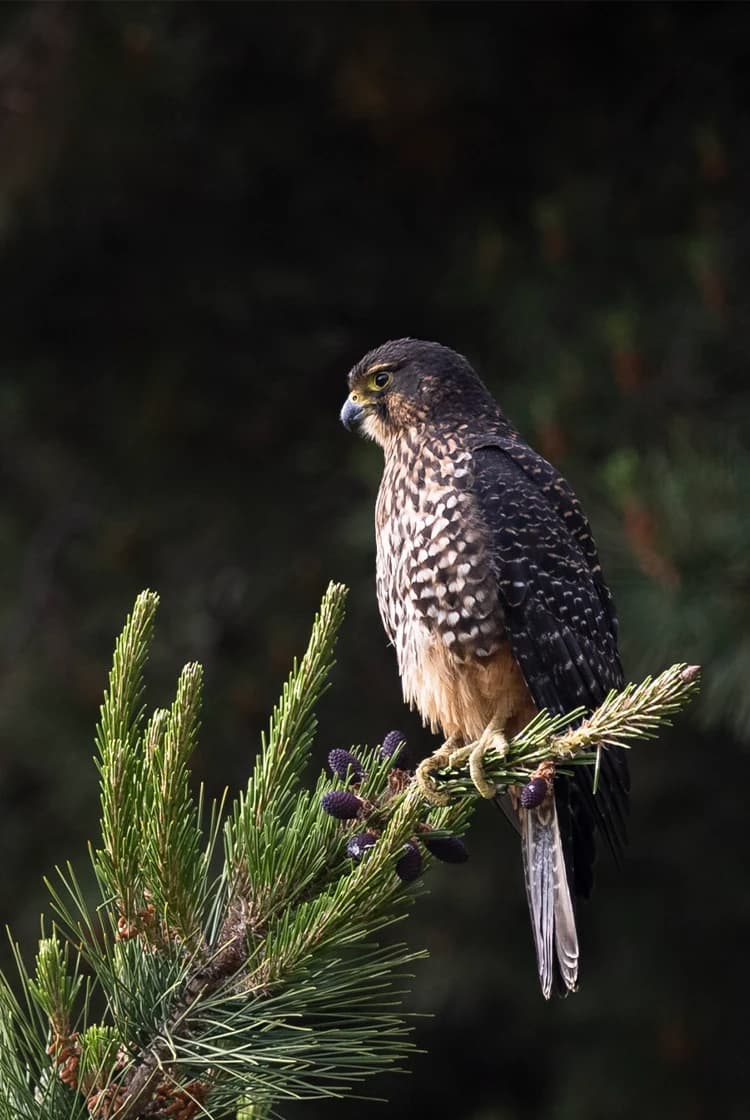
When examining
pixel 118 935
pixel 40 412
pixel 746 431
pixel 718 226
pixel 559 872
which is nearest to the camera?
pixel 118 935

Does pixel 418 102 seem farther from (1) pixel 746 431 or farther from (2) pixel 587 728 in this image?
(2) pixel 587 728

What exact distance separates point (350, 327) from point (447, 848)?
403 cm

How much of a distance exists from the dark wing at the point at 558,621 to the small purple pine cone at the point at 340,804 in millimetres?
969

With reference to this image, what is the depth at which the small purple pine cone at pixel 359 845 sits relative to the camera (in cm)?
194

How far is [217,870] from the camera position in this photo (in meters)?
5.73

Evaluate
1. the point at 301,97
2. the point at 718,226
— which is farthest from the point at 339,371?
the point at 718,226

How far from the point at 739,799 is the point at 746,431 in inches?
65.6

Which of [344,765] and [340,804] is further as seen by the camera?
[344,765]

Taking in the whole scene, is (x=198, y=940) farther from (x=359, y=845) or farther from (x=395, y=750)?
(x=395, y=750)

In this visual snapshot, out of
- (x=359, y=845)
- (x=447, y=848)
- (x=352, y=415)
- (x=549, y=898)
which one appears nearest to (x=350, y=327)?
(x=352, y=415)

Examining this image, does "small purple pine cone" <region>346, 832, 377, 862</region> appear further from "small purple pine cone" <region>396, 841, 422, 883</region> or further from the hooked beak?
the hooked beak

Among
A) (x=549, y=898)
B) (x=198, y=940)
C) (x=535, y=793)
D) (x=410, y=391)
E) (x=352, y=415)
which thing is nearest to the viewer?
(x=198, y=940)

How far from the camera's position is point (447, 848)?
2.07 m

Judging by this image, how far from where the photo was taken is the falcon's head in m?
3.51
